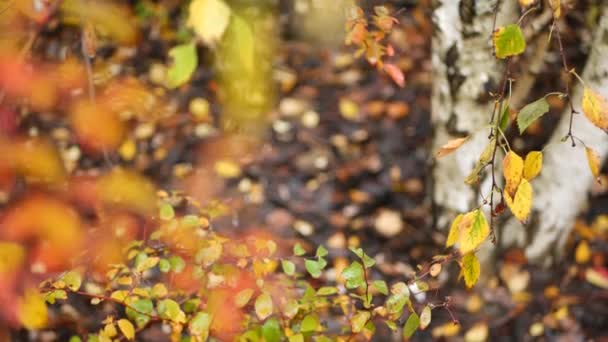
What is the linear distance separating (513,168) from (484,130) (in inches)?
27.5

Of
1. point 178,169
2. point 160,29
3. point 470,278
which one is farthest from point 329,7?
point 470,278

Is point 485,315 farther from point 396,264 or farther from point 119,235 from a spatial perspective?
point 119,235

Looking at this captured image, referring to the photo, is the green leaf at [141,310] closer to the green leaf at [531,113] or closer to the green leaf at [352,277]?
the green leaf at [352,277]

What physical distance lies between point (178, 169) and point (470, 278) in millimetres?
1329

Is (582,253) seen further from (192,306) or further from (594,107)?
(192,306)

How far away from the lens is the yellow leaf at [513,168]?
2.99 ft

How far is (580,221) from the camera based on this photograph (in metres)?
1.99

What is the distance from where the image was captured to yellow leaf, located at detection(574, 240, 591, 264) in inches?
74.4

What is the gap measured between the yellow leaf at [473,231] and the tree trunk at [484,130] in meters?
0.38

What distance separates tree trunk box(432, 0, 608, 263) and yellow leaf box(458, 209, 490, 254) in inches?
14.9

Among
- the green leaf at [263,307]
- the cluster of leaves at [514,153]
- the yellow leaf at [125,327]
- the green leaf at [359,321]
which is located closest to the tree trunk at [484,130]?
the cluster of leaves at [514,153]

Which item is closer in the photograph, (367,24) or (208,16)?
(367,24)

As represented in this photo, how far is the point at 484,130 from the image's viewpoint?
159 cm

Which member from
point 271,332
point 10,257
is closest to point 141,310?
point 271,332
